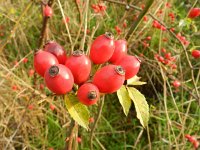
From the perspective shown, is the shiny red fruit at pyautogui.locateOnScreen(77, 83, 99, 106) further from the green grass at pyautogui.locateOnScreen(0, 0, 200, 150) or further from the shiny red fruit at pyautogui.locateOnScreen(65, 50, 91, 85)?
the green grass at pyautogui.locateOnScreen(0, 0, 200, 150)

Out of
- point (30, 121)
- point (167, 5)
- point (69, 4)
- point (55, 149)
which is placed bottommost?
point (55, 149)

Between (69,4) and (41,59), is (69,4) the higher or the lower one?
the lower one

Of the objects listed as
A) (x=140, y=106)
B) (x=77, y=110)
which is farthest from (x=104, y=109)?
(x=77, y=110)

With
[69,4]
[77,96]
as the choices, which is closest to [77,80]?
[77,96]

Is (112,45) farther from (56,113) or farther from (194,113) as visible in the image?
(194,113)

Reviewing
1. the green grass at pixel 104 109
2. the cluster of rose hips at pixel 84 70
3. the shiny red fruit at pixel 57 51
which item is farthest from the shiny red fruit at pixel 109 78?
the green grass at pixel 104 109

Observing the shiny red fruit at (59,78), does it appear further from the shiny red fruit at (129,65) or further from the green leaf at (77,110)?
the shiny red fruit at (129,65)
